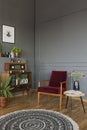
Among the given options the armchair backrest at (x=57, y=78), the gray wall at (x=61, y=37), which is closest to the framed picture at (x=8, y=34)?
the gray wall at (x=61, y=37)

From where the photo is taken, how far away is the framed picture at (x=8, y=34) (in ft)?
16.2

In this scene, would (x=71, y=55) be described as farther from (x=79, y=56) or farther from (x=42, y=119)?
(x=42, y=119)

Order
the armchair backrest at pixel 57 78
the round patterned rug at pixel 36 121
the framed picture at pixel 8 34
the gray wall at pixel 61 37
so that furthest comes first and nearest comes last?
the framed picture at pixel 8 34 < the gray wall at pixel 61 37 < the armchair backrest at pixel 57 78 < the round patterned rug at pixel 36 121

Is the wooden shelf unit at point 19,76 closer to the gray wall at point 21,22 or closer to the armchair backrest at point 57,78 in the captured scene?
the gray wall at point 21,22

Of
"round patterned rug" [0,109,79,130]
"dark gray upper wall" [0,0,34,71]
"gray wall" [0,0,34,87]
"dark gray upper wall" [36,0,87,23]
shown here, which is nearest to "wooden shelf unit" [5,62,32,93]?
"gray wall" [0,0,34,87]

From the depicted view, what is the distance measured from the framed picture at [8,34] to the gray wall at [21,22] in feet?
0.44

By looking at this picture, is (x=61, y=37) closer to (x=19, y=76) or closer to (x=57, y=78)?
(x=57, y=78)

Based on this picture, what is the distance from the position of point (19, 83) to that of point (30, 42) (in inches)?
69.6

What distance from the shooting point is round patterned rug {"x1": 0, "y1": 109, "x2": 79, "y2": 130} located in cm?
246

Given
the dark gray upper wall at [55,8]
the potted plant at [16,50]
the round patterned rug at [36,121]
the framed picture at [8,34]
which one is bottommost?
the round patterned rug at [36,121]

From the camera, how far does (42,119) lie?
111 inches

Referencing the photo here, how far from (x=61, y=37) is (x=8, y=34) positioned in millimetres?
1760

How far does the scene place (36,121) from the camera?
2.71 meters

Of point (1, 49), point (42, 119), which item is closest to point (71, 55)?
point (1, 49)
